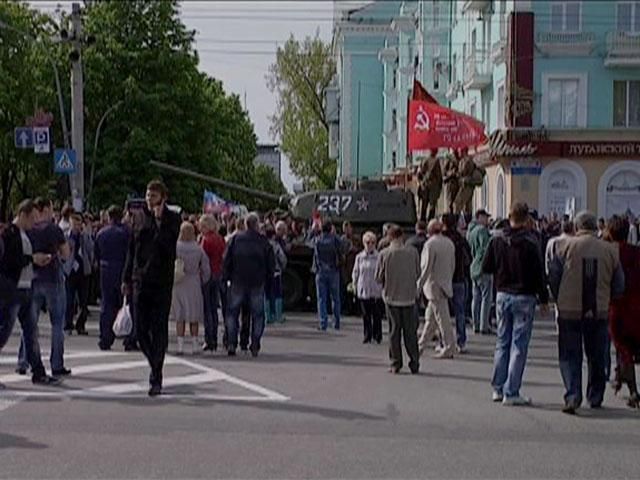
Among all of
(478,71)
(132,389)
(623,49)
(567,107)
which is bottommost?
(132,389)

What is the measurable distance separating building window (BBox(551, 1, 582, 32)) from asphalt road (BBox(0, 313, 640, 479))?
27033mm

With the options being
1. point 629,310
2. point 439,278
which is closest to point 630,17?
point 439,278

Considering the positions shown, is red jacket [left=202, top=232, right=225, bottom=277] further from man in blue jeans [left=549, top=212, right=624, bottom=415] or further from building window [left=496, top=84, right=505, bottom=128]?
building window [left=496, top=84, right=505, bottom=128]

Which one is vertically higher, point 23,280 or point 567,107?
point 567,107

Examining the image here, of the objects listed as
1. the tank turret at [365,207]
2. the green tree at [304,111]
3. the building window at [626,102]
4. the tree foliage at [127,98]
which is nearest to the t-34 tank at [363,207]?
the tank turret at [365,207]

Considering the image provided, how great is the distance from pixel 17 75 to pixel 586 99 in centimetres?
2563

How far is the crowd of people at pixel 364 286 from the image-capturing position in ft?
39.1

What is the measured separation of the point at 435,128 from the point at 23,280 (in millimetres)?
16644

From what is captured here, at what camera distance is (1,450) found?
944cm

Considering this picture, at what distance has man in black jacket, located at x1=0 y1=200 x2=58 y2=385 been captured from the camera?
12.3m

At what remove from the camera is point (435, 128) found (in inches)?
1098

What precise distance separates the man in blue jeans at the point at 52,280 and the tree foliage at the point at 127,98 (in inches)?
1366

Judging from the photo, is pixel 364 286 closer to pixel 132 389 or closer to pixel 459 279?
pixel 459 279

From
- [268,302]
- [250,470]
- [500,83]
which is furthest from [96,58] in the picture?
[250,470]
